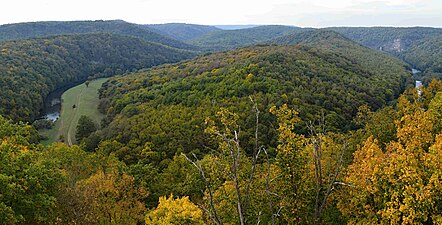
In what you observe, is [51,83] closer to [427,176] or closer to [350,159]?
[350,159]

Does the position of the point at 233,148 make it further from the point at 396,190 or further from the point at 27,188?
the point at 27,188

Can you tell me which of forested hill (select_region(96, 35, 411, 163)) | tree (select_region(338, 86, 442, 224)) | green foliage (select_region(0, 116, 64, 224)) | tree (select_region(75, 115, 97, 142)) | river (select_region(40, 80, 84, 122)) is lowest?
river (select_region(40, 80, 84, 122))

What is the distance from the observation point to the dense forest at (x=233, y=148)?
17.0 m

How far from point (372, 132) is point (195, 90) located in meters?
59.2

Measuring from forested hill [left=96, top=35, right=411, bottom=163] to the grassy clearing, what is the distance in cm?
518

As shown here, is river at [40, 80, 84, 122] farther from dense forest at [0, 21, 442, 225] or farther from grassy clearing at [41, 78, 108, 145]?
dense forest at [0, 21, 442, 225]

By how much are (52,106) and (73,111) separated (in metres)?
16.3

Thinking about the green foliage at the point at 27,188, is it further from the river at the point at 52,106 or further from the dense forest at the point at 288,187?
the river at the point at 52,106

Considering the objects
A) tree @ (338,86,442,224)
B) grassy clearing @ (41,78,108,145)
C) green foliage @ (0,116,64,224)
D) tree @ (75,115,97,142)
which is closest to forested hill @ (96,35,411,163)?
grassy clearing @ (41,78,108,145)

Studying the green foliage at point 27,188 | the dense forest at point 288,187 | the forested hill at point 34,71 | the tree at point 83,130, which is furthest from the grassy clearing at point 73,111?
the dense forest at point 288,187

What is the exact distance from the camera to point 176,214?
Result: 26719 millimetres

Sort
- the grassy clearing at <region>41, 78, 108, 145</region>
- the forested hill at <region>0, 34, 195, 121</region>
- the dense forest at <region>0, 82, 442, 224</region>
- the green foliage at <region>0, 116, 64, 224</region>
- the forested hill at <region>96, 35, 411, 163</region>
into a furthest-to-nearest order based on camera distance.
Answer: the forested hill at <region>0, 34, 195, 121</region> → the grassy clearing at <region>41, 78, 108, 145</region> → the forested hill at <region>96, 35, 411, 163</region> → the green foliage at <region>0, 116, 64, 224</region> → the dense forest at <region>0, 82, 442, 224</region>

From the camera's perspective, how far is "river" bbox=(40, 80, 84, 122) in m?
107

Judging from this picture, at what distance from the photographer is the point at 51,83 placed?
464ft
